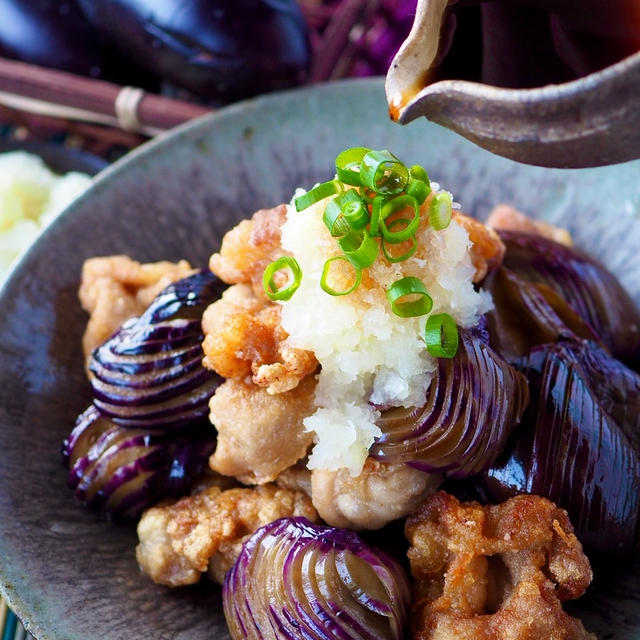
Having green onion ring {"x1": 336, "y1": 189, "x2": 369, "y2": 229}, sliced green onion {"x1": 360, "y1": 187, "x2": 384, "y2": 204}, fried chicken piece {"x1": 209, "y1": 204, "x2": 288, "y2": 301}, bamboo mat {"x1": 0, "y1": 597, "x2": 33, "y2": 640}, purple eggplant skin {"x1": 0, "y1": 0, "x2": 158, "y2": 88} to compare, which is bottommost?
bamboo mat {"x1": 0, "y1": 597, "x2": 33, "y2": 640}

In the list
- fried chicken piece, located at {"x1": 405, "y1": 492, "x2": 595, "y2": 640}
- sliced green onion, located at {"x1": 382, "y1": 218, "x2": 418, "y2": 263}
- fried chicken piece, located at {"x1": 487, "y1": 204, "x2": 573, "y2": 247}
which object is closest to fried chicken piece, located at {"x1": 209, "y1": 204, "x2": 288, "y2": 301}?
sliced green onion, located at {"x1": 382, "y1": 218, "x2": 418, "y2": 263}

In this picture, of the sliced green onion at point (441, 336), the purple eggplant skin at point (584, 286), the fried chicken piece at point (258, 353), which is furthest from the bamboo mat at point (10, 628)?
the purple eggplant skin at point (584, 286)

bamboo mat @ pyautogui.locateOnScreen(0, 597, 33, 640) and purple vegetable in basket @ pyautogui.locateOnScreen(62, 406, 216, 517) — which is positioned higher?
purple vegetable in basket @ pyautogui.locateOnScreen(62, 406, 216, 517)

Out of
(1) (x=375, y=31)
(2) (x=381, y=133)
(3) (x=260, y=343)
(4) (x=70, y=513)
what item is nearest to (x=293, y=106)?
(2) (x=381, y=133)

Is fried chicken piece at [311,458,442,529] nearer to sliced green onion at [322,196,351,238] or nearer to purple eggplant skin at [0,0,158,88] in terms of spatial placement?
sliced green onion at [322,196,351,238]

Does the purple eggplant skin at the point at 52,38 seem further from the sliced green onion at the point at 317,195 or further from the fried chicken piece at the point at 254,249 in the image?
the sliced green onion at the point at 317,195

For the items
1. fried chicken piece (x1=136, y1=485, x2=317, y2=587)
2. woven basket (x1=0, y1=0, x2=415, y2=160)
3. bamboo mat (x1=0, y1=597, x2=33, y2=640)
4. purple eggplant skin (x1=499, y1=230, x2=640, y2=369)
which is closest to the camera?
fried chicken piece (x1=136, y1=485, x2=317, y2=587)
